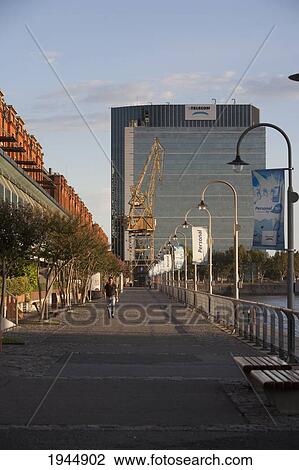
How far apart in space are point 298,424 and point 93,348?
11073 mm

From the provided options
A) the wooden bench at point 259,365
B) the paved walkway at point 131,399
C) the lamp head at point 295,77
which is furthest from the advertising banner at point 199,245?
the wooden bench at point 259,365

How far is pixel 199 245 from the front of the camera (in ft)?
143

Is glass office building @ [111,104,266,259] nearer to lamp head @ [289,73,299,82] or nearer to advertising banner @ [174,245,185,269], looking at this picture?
advertising banner @ [174,245,185,269]

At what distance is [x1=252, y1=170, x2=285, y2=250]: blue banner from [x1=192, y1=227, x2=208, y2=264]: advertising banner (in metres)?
23.8

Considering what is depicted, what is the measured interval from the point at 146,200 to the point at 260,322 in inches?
5491

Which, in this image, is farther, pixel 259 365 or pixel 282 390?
pixel 259 365

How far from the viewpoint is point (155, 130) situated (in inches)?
6718

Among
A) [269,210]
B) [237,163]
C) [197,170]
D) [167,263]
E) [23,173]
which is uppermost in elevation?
[197,170]

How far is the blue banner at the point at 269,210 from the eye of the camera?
19.0 metres

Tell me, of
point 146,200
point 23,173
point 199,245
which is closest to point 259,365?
point 199,245

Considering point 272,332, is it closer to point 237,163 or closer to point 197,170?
point 237,163

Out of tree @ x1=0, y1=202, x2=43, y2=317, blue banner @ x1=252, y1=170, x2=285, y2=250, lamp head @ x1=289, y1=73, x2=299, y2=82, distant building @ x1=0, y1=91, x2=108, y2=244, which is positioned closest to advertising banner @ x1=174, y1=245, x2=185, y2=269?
distant building @ x1=0, y1=91, x2=108, y2=244
